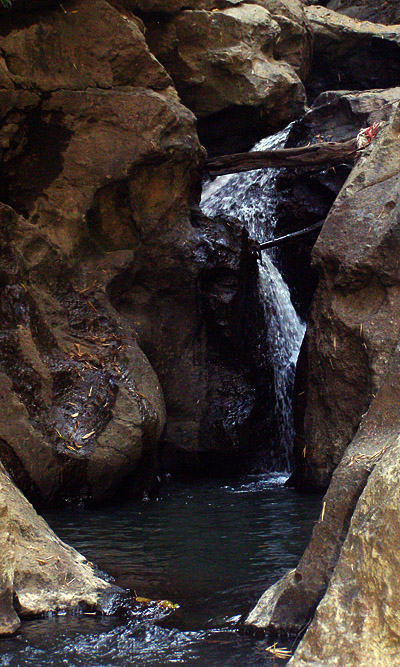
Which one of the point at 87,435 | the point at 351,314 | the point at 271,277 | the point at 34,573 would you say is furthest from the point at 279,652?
the point at 271,277

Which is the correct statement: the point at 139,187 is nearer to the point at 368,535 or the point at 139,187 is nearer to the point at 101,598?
the point at 101,598

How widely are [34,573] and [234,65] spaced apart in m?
7.39

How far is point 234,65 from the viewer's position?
9.04 metres

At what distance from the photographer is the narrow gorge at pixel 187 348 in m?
2.93

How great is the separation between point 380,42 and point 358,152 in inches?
209

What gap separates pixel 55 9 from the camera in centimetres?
691

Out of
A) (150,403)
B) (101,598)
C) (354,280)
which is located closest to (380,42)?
(354,280)

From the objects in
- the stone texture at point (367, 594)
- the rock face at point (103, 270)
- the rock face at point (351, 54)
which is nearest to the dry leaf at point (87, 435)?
the rock face at point (103, 270)

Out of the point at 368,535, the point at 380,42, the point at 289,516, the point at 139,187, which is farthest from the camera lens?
the point at 380,42

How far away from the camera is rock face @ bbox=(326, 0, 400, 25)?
13133mm

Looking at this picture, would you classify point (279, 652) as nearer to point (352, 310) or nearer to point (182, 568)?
point (182, 568)

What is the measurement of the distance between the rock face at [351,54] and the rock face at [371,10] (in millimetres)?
1521

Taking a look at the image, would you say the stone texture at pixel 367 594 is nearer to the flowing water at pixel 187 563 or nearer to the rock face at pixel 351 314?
the flowing water at pixel 187 563

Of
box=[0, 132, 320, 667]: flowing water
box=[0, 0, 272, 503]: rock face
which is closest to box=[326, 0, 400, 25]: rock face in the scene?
box=[0, 132, 320, 667]: flowing water
